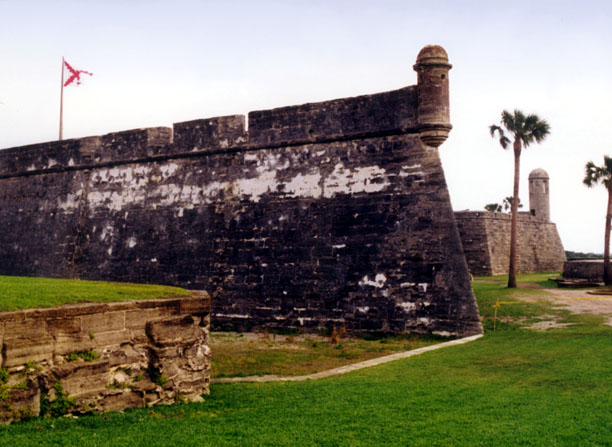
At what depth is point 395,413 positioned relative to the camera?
554 cm

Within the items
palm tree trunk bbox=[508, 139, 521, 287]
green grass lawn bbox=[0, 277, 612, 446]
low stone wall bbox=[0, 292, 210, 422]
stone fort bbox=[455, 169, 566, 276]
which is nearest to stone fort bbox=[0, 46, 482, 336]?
green grass lawn bbox=[0, 277, 612, 446]

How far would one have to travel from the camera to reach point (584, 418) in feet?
16.9

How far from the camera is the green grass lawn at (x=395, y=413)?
475 cm

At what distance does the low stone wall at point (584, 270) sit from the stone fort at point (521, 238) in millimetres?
6003

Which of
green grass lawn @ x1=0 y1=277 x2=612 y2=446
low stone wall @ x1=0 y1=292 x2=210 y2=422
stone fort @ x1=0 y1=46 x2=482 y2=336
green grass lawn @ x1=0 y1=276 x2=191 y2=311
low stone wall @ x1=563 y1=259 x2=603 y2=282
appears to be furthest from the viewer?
low stone wall @ x1=563 y1=259 x2=603 y2=282

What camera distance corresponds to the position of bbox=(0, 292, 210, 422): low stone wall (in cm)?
511

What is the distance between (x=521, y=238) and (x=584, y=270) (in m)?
9.47

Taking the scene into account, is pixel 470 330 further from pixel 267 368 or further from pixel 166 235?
pixel 166 235

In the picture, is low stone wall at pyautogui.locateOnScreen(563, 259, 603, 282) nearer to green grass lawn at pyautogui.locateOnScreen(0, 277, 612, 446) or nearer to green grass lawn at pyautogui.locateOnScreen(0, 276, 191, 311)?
green grass lawn at pyautogui.locateOnScreen(0, 277, 612, 446)

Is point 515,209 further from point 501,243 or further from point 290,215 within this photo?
point 290,215

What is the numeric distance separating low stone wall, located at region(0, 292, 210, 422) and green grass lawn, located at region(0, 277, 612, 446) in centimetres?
20

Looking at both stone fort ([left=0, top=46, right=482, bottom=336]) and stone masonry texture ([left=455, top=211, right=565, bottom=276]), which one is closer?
stone fort ([left=0, top=46, right=482, bottom=336])

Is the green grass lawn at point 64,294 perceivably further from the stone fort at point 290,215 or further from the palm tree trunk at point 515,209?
the palm tree trunk at point 515,209

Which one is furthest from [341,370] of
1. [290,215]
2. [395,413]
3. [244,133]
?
[244,133]
